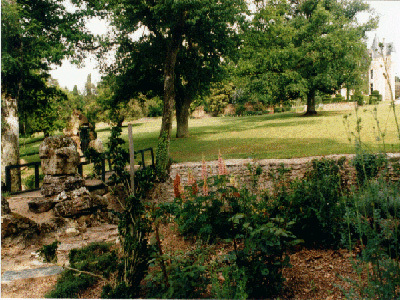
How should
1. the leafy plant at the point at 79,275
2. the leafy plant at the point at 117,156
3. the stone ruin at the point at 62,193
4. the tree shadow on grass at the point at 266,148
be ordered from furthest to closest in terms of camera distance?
the tree shadow on grass at the point at 266,148
the stone ruin at the point at 62,193
the leafy plant at the point at 117,156
the leafy plant at the point at 79,275

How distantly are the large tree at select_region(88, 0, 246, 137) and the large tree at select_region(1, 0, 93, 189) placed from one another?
118 cm

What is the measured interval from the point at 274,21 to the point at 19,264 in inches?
256

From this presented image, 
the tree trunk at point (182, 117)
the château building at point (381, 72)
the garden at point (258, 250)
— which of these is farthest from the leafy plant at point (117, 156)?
the tree trunk at point (182, 117)

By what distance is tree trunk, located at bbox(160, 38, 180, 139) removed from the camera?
6.19 metres

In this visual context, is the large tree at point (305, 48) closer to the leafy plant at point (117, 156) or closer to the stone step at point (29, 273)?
the leafy plant at point (117, 156)

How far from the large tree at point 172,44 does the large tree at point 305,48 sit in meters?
0.71

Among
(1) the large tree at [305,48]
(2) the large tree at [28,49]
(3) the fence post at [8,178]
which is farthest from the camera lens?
(1) the large tree at [305,48]

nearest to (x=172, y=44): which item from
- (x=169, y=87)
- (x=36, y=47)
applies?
(x=169, y=87)

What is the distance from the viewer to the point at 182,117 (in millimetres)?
6660

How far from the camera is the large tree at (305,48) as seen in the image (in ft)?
22.2

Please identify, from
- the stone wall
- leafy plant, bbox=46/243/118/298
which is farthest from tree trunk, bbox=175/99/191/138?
leafy plant, bbox=46/243/118/298

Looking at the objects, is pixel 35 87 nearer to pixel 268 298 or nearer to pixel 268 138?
pixel 268 138

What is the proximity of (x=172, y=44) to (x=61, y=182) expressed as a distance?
139 inches

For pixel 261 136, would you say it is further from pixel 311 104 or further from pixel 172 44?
pixel 311 104
